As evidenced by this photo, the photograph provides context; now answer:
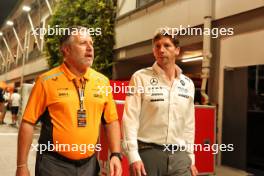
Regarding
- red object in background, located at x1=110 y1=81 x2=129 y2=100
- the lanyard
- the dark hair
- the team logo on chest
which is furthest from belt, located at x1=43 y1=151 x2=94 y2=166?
red object in background, located at x1=110 y1=81 x2=129 y2=100

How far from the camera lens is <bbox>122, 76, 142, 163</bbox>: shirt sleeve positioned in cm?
246

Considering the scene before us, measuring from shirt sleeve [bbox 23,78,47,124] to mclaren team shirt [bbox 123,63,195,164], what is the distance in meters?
0.58

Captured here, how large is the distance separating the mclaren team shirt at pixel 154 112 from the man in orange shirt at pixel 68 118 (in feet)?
0.68

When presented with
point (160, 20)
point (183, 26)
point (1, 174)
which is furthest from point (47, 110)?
point (160, 20)

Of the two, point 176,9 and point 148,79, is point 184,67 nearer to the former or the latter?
point 176,9

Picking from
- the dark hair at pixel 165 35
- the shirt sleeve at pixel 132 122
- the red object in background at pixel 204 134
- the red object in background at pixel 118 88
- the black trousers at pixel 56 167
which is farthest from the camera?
the red object in background at pixel 204 134

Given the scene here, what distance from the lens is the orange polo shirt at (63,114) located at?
7.48 ft

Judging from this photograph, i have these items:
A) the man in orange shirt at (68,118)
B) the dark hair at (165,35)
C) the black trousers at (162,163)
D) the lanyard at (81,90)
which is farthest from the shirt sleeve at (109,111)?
the dark hair at (165,35)

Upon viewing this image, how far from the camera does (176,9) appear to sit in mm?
8789

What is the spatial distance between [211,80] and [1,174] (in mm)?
4313

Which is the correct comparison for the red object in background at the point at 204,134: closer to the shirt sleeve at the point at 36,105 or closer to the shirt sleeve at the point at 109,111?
the shirt sleeve at the point at 109,111

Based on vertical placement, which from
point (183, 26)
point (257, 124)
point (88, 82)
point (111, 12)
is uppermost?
point (111, 12)

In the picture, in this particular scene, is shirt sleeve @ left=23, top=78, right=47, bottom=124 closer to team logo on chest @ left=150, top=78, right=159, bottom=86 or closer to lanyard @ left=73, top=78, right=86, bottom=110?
lanyard @ left=73, top=78, right=86, bottom=110

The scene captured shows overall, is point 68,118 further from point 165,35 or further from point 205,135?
point 205,135
